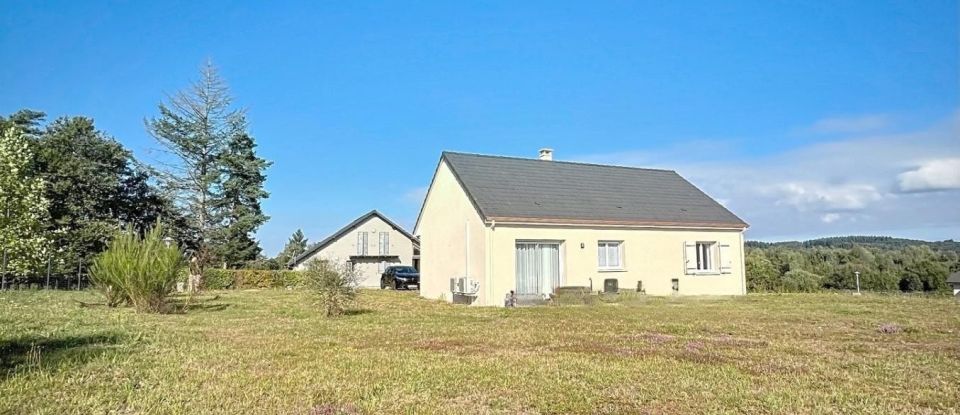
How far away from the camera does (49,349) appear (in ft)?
26.6

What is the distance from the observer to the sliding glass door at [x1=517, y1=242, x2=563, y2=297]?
63.5 feet

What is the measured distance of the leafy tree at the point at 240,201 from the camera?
134 ft

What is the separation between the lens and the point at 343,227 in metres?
44.6

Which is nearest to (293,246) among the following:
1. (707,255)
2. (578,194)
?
(578,194)

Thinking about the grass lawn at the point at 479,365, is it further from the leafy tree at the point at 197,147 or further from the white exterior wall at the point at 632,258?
the leafy tree at the point at 197,147

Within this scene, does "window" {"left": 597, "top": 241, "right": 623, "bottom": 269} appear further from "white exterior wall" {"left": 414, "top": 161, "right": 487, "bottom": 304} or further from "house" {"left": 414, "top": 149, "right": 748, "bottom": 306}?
"white exterior wall" {"left": 414, "top": 161, "right": 487, "bottom": 304}

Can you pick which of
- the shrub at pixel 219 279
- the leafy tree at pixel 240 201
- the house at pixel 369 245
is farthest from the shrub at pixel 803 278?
the leafy tree at pixel 240 201

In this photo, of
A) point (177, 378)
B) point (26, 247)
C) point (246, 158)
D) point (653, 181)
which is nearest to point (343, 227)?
point (246, 158)

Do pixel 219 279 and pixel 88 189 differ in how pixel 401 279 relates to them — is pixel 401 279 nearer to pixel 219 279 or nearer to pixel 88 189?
pixel 219 279

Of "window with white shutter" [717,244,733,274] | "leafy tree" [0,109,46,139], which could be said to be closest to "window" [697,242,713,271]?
"window with white shutter" [717,244,733,274]

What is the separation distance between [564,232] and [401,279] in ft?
51.6

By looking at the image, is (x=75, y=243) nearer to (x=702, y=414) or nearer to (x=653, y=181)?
(x=653, y=181)

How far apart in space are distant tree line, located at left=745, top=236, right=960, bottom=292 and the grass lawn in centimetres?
2624

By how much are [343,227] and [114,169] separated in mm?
15047
